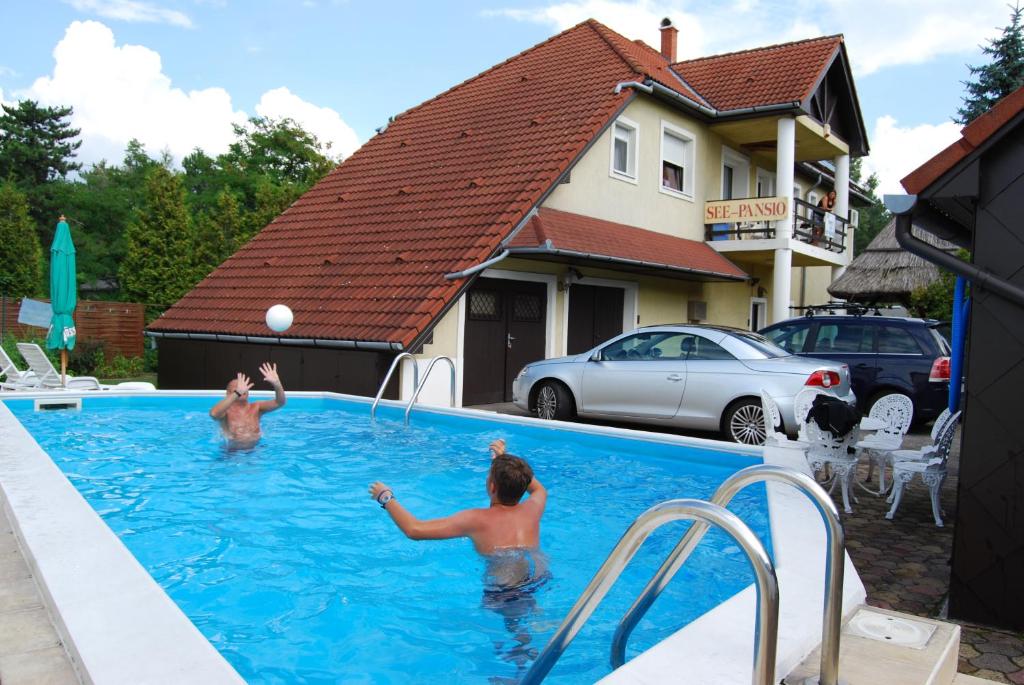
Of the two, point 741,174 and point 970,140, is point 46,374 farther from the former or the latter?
point 741,174

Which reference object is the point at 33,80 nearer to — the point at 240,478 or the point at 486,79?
the point at 486,79

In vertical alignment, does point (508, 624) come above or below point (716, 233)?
below

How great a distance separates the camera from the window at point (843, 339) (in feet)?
39.8

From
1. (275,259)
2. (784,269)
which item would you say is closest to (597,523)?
(275,259)

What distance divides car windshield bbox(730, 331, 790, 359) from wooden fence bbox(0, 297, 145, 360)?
16.5 metres

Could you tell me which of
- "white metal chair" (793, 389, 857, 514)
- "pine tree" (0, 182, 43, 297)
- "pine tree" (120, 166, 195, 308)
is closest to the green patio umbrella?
"white metal chair" (793, 389, 857, 514)

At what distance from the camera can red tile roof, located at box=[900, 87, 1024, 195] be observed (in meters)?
4.30

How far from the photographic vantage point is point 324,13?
16.9 m

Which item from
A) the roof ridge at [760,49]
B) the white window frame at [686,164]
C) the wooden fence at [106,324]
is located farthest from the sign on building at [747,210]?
the wooden fence at [106,324]

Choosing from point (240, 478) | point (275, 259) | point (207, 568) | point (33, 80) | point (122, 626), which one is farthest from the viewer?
point (33, 80)

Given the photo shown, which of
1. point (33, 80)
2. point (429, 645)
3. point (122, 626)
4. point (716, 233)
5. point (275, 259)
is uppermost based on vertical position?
point (33, 80)

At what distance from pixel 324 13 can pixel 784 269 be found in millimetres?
11976

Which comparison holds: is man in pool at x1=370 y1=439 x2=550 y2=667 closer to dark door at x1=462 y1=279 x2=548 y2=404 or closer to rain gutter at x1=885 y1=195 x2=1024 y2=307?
rain gutter at x1=885 y1=195 x2=1024 y2=307

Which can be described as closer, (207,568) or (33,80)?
(207,568)
